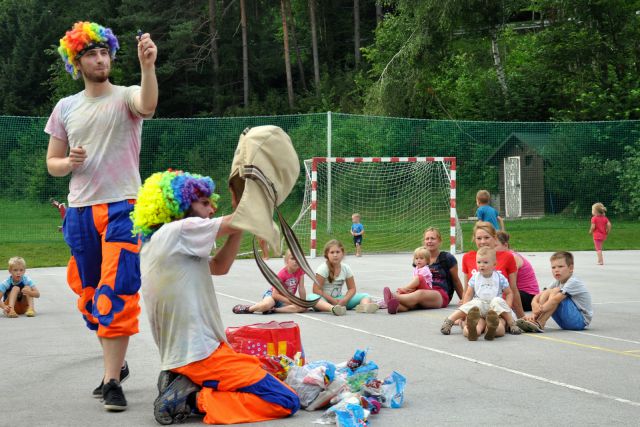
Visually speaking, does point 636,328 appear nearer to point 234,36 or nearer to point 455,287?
point 455,287

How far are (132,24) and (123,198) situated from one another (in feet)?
143

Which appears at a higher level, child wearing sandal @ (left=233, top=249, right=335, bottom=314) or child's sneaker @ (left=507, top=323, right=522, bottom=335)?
child wearing sandal @ (left=233, top=249, right=335, bottom=314)

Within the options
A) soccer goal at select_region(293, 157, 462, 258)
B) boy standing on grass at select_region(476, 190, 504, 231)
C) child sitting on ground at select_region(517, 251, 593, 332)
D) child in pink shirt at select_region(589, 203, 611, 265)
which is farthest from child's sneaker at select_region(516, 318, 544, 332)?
soccer goal at select_region(293, 157, 462, 258)

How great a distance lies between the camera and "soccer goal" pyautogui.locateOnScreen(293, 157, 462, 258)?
23.0 meters

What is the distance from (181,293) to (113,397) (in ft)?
2.75

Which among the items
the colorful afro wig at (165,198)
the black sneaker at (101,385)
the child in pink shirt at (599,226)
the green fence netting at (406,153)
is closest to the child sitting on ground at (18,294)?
the black sneaker at (101,385)

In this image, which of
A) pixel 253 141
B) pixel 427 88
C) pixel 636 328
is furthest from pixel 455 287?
pixel 427 88

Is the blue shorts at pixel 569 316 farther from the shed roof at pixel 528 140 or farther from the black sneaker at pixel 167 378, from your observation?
the shed roof at pixel 528 140

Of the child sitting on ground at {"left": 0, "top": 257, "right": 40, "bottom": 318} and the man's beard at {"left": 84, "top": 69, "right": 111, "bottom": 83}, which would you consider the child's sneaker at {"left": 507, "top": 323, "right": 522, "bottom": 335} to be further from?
the child sitting on ground at {"left": 0, "top": 257, "right": 40, "bottom": 318}

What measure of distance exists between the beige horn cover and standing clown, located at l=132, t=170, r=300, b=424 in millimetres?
249

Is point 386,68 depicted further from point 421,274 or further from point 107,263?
point 107,263

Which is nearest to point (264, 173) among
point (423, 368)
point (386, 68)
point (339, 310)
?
point (423, 368)

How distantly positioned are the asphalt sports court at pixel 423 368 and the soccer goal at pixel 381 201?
1084 cm

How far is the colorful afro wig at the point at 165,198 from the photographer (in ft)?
17.7
